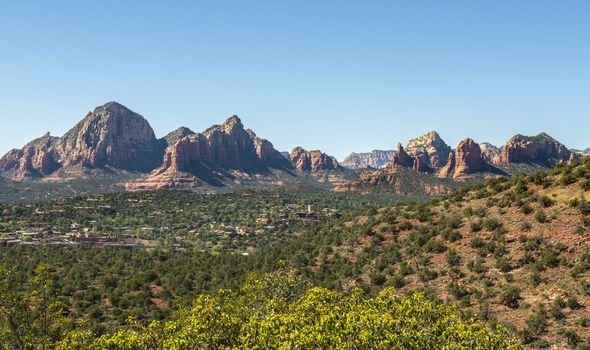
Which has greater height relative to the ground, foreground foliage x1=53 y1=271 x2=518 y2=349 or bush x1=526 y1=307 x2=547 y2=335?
foreground foliage x1=53 y1=271 x2=518 y2=349

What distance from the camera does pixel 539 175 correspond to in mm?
64000

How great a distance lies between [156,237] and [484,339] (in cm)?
13818

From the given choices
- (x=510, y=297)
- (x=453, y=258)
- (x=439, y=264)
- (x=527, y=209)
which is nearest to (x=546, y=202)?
(x=527, y=209)

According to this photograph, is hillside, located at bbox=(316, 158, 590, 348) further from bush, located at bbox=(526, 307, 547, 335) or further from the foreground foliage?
the foreground foliage

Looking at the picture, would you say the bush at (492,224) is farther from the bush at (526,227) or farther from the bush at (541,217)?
the bush at (541,217)

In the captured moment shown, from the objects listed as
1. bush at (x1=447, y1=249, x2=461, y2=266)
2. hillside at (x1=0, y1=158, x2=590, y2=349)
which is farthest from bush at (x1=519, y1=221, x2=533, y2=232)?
bush at (x1=447, y1=249, x2=461, y2=266)

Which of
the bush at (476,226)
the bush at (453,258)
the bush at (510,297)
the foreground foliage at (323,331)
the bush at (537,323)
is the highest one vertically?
the bush at (476,226)

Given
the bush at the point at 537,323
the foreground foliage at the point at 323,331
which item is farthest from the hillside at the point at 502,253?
the foreground foliage at the point at 323,331

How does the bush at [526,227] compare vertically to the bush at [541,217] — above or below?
below

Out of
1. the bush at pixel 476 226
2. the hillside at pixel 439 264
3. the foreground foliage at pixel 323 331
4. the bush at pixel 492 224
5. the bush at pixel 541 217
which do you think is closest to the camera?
the foreground foliage at pixel 323 331

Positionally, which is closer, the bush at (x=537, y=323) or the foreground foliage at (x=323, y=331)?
the foreground foliage at (x=323, y=331)

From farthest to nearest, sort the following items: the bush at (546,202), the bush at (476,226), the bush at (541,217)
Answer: the bush at (476,226)
the bush at (546,202)
the bush at (541,217)

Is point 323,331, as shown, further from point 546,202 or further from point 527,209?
point 546,202

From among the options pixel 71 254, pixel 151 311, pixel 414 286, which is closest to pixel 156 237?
pixel 71 254
